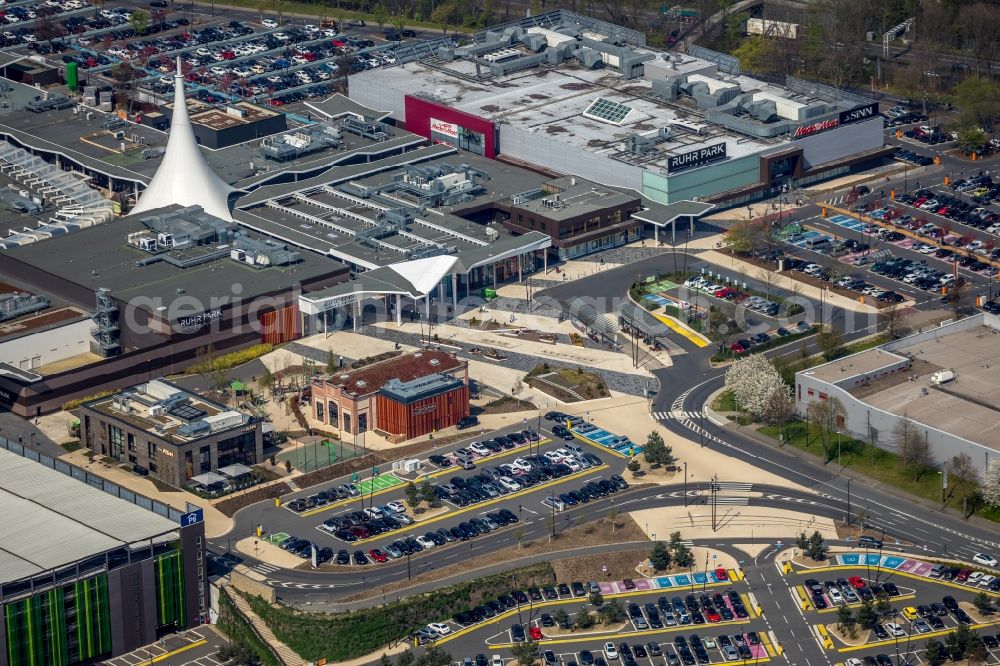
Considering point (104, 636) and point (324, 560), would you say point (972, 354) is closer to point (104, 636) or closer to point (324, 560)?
point (324, 560)

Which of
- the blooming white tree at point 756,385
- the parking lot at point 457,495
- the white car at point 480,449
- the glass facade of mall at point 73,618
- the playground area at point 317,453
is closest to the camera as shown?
the glass facade of mall at point 73,618

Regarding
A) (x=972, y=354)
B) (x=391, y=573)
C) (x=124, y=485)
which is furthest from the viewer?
(x=972, y=354)

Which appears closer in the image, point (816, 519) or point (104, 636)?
point (104, 636)

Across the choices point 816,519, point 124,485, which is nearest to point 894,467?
point 816,519

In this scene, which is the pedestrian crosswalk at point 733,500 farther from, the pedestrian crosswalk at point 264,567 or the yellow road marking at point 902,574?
the pedestrian crosswalk at point 264,567

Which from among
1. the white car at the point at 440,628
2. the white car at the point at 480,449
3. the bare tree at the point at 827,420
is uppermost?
the bare tree at the point at 827,420

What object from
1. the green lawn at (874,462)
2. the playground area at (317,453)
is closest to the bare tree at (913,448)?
the green lawn at (874,462)
